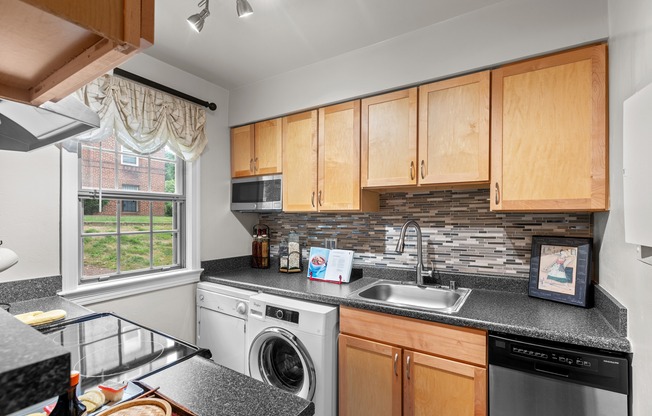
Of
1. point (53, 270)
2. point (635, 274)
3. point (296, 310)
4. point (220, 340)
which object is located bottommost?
point (220, 340)

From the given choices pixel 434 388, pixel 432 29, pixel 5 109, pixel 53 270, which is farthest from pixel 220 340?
pixel 432 29

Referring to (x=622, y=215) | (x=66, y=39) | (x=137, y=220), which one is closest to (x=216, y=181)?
(x=137, y=220)

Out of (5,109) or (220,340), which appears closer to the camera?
(5,109)

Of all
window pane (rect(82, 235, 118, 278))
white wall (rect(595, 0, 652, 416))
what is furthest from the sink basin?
window pane (rect(82, 235, 118, 278))

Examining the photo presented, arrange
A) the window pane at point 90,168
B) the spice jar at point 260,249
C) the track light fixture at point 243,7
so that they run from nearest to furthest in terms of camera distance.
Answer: the track light fixture at point 243,7 → the window pane at point 90,168 → the spice jar at point 260,249

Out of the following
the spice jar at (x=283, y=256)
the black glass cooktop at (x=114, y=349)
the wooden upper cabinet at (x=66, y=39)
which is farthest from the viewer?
the spice jar at (x=283, y=256)

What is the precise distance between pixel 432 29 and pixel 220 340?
2543 millimetres

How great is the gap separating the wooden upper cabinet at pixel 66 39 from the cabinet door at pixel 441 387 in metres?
1.74

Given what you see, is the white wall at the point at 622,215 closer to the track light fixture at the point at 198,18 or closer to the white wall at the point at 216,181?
the track light fixture at the point at 198,18

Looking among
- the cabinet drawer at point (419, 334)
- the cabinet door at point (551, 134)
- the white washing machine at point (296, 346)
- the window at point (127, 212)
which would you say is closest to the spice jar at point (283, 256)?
the white washing machine at point (296, 346)

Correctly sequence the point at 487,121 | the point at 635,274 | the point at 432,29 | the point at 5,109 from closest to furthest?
1. the point at 5,109
2. the point at 635,274
3. the point at 487,121
4. the point at 432,29

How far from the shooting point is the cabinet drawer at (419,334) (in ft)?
5.03

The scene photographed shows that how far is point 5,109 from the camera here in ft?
2.37

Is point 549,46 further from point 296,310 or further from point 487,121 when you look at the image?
point 296,310
